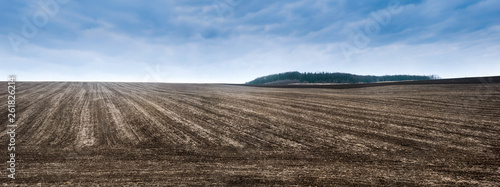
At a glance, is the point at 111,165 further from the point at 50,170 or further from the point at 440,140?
the point at 440,140

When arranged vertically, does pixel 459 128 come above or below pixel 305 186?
above

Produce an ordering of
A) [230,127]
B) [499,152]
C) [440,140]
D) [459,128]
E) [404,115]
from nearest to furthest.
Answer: [499,152] → [440,140] → [459,128] → [230,127] → [404,115]

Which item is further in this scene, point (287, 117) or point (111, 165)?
point (287, 117)

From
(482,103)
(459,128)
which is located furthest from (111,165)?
(482,103)

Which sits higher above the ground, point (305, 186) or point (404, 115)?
point (404, 115)

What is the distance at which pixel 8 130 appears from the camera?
28.8 ft

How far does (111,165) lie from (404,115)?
12534mm

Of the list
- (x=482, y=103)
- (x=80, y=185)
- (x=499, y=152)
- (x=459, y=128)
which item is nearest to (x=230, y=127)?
(x=80, y=185)

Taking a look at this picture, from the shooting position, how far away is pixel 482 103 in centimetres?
1288

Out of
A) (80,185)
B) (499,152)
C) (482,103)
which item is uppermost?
(482,103)

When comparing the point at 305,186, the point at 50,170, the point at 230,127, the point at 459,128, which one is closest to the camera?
the point at 305,186

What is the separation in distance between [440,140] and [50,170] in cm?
1145

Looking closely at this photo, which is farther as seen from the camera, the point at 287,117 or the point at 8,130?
the point at 287,117

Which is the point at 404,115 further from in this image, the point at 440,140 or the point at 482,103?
the point at 482,103
